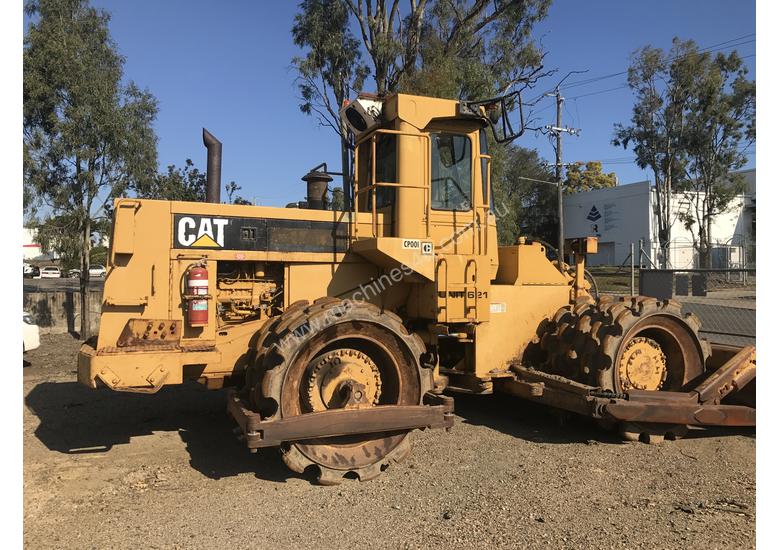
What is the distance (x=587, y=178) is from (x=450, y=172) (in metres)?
60.6

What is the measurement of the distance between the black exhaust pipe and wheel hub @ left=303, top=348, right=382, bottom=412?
Answer: 2.11 m

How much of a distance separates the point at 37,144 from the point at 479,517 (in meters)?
13.1

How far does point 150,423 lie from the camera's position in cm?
651

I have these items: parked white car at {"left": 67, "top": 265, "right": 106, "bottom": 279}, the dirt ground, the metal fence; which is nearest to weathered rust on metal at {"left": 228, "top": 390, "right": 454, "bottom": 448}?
the dirt ground

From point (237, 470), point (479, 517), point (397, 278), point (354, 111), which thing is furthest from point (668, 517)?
point (354, 111)

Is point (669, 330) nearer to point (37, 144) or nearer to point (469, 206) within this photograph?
point (469, 206)

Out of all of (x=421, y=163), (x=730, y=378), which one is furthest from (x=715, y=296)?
(x=421, y=163)

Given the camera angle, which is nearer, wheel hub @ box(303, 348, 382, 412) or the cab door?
wheel hub @ box(303, 348, 382, 412)

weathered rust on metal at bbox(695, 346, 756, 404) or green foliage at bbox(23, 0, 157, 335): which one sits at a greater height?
green foliage at bbox(23, 0, 157, 335)

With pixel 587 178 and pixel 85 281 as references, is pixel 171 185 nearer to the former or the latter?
pixel 85 281

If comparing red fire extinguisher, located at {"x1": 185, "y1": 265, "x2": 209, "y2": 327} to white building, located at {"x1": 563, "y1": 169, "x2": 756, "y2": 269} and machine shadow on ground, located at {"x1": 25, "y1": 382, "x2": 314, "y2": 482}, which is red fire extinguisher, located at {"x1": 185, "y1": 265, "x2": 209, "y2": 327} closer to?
machine shadow on ground, located at {"x1": 25, "y1": 382, "x2": 314, "y2": 482}

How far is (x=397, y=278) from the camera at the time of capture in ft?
18.9

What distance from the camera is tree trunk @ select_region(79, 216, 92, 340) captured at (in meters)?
13.3

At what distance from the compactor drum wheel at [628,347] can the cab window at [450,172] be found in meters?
1.82
